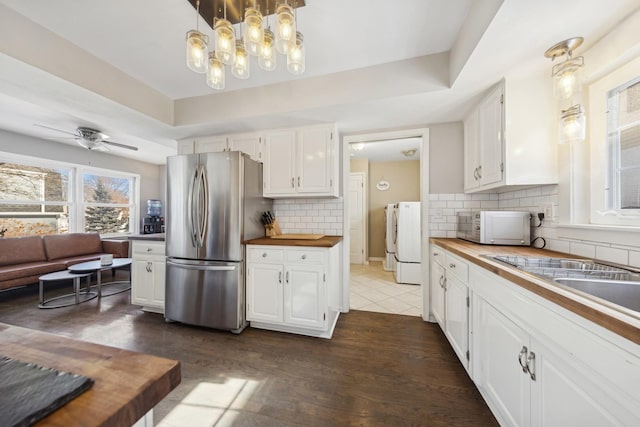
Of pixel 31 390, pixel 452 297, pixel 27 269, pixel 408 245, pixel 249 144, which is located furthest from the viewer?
pixel 408 245

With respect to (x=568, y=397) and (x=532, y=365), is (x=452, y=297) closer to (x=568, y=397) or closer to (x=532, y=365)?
(x=532, y=365)

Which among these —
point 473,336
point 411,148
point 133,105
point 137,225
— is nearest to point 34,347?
point 473,336

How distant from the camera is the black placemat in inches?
13.1

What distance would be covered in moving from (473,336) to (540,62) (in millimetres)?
1838

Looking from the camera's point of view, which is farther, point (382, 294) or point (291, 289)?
point (382, 294)

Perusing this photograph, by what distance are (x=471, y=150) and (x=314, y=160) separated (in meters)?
1.54

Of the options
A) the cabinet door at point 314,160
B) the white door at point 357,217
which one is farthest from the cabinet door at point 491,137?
the white door at point 357,217

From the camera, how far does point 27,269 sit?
122 inches

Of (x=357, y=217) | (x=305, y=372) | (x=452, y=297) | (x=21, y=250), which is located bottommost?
(x=305, y=372)

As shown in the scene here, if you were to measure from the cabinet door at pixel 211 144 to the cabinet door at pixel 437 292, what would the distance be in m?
2.71

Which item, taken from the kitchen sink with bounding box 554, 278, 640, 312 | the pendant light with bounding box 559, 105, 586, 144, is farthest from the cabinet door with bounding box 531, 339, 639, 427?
the pendant light with bounding box 559, 105, 586, 144

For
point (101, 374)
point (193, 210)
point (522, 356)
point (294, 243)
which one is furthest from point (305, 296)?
point (101, 374)

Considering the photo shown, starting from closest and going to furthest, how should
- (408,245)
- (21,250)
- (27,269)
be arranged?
1. (27,269)
2. (21,250)
3. (408,245)

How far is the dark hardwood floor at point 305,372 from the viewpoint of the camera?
1.37m
